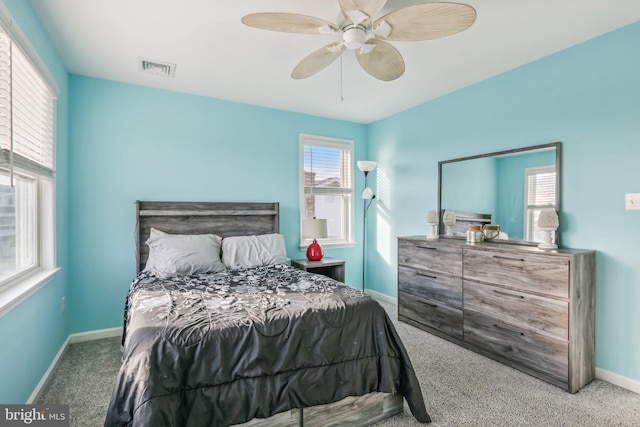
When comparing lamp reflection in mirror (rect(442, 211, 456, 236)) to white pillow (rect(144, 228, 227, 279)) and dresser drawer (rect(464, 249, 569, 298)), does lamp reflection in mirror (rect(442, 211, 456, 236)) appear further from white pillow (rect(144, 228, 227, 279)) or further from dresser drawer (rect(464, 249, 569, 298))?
white pillow (rect(144, 228, 227, 279))

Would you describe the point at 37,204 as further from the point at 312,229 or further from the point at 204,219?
the point at 312,229

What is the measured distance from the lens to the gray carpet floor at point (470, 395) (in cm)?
200

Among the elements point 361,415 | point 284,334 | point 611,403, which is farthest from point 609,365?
point 284,334

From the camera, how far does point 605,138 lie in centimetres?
245

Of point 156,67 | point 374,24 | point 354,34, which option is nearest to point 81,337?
point 156,67

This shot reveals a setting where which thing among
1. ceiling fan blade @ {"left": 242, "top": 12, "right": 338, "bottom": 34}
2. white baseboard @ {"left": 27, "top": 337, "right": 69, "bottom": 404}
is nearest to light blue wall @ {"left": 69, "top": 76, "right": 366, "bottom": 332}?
white baseboard @ {"left": 27, "top": 337, "right": 69, "bottom": 404}

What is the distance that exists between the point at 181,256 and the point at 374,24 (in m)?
2.39

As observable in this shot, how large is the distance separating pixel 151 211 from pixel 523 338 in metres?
3.52

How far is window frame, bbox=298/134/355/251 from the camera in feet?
14.1

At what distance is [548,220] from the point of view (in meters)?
2.60

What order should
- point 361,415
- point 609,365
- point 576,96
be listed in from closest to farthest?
1. point 361,415
2. point 609,365
3. point 576,96

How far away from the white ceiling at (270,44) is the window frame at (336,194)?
790 millimetres

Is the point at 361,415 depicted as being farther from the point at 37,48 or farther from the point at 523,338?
the point at 37,48

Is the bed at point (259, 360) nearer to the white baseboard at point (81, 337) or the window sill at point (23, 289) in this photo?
the window sill at point (23, 289)
